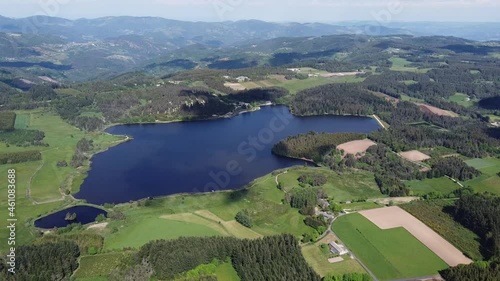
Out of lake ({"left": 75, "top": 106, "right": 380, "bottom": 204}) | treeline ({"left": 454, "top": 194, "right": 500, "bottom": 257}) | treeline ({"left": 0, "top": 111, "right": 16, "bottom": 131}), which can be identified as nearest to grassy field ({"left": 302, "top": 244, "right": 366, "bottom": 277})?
treeline ({"left": 454, "top": 194, "right": 500, "bottom": 257})

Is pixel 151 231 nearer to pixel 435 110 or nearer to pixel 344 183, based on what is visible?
pixel 344 183

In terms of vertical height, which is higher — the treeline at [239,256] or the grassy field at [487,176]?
the treeline at [239,256]

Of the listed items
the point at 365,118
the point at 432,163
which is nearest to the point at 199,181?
the point at 432,163

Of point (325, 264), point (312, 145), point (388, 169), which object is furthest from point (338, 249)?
point (312, 145)

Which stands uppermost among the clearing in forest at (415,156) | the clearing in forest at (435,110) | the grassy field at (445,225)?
the clearing in forest at (435,110)

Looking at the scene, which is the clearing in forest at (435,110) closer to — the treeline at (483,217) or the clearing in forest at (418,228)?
the treeline at (483,217)

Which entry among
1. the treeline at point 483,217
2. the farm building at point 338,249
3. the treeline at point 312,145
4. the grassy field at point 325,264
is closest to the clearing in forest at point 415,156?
the treeline at point 312,145

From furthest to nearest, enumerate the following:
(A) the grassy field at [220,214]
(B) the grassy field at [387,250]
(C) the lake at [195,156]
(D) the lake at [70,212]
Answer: (C) the lake at [195,156] < (D) the lake at [70,212] < (A) the grassy field at [220,214] < (B) the grassy field at [387,250]

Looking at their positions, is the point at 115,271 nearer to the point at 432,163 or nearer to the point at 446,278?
the point at 446,278
